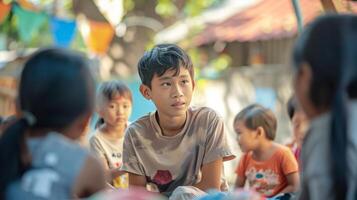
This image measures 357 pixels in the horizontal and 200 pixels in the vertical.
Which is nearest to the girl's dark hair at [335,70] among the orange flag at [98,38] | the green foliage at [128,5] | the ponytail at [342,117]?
the ponytail at [342,117]

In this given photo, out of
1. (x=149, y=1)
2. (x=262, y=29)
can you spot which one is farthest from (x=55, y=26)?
(x=262, y=29)

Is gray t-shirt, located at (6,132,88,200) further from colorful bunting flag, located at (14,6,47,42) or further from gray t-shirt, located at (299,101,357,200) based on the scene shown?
colorful bunting flag, located at (14,6,47,42)

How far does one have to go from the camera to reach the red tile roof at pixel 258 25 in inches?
535

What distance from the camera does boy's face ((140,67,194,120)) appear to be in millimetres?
3877

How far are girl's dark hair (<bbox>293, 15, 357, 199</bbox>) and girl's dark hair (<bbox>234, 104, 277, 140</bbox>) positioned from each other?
9.24 ft

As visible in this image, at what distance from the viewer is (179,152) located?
155 inches

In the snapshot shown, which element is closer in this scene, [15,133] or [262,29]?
[15,133]

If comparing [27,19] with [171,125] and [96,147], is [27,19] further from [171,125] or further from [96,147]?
[171,125]

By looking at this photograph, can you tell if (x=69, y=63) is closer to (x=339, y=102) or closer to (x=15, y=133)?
(x=15, y=133)

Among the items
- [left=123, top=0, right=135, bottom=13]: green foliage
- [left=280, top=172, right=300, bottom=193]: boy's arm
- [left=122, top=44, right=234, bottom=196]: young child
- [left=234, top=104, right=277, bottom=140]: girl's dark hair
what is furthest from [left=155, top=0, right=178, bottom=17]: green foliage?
[left=122, top=44, right=234, bottom=196]: young child

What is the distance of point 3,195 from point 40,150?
184mm

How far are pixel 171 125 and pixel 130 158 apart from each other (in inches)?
10.4

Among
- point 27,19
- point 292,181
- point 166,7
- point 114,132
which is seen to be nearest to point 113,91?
point 114,132

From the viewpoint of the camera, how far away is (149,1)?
13.1 metres
